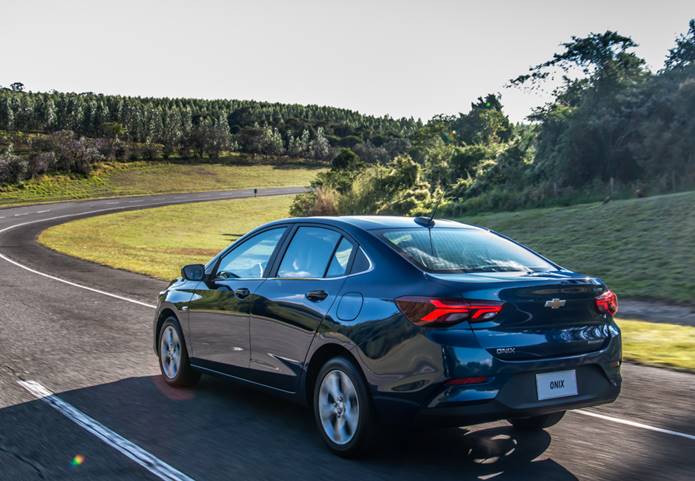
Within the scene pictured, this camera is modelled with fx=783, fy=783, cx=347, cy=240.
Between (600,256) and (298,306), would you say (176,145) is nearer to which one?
(600,256)

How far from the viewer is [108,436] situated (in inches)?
225

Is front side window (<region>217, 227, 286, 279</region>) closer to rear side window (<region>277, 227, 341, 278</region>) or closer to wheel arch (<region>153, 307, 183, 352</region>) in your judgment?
rear side window (<region>277, 227, 341, 278</region>)

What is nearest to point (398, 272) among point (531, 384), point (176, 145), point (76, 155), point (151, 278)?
point (531, 384)

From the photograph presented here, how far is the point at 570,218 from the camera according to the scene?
83.1 feet

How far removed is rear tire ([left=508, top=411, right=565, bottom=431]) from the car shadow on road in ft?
0.31

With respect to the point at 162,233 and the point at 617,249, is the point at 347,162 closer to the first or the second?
A: the point at 162,233

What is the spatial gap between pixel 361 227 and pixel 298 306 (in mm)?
718

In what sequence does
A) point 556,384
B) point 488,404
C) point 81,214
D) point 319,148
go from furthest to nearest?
point 319,148, point 81,214, point 556,384, point 488,404

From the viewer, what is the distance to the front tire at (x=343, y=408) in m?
4.91

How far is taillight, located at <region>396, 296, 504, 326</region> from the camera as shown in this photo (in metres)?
4.60

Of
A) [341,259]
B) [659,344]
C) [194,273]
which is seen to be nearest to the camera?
[341,259]

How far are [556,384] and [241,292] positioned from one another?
2.64 m

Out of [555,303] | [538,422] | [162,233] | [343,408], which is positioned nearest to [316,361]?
[343,408]

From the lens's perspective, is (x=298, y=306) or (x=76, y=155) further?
(x=76, y=155)
